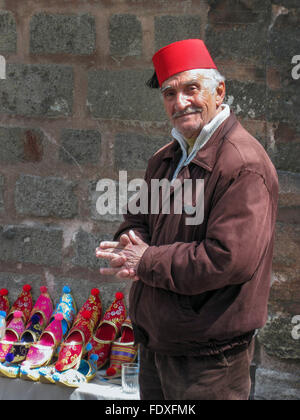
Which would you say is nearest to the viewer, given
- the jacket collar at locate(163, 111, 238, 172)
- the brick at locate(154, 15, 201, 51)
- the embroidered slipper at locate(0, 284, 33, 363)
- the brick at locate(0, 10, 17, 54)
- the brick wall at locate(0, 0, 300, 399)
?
the jacket collar at locate(163, 111, 238, 172)

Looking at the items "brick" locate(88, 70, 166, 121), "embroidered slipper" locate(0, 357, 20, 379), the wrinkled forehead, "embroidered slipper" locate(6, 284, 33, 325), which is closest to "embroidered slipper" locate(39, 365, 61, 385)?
"embroidered slipper" locate(0, 357, 20, 379)

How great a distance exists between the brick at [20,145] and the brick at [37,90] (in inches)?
3.9

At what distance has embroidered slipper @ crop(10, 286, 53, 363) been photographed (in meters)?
2.99

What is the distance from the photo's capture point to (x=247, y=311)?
6.04 feet

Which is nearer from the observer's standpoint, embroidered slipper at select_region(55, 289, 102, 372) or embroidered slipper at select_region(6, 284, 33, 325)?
embroidered slipper at select_region(55, 289, 102, 372)

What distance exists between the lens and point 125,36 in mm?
3053

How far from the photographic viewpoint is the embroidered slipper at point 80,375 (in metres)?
2.76

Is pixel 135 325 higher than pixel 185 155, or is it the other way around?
pixel 185 155

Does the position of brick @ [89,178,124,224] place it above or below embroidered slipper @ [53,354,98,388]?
above

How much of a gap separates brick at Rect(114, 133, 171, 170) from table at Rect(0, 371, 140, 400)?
108 centimetres

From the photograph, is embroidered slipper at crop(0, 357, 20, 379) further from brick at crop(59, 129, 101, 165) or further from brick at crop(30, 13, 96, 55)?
brick at crop(30, 13, 96, 55)

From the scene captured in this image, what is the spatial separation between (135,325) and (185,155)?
0.62 metres
